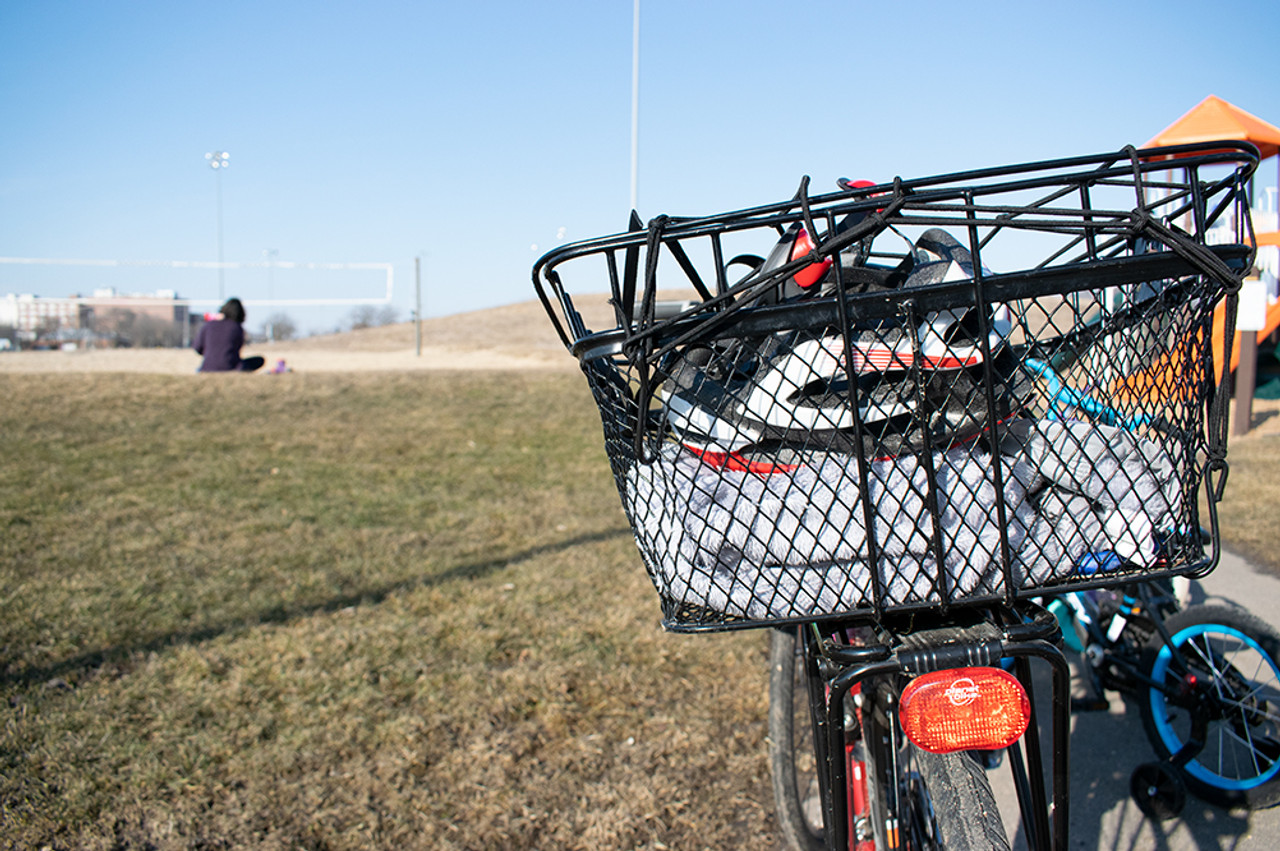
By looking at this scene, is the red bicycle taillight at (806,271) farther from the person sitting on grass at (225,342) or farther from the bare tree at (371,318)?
the bare tree at (371,318)

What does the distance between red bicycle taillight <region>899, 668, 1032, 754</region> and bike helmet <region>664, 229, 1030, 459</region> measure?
355 millimetres

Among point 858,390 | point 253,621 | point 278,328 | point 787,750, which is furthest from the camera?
point 278,328

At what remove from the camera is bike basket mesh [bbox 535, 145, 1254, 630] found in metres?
1.24

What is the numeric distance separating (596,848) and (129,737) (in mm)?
1645

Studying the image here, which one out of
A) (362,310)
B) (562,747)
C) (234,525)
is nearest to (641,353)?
(562,747)

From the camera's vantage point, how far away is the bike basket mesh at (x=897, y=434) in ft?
4.07

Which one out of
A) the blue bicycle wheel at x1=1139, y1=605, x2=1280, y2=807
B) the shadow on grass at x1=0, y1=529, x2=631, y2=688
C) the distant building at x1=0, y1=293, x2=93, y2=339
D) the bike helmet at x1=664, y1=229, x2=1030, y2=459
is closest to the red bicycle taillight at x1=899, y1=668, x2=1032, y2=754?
the bike helmet at x1=664, y1=229, x2=1030, y2=459

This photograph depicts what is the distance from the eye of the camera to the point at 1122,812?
2574 millimetres

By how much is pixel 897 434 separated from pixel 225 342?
12085 mm

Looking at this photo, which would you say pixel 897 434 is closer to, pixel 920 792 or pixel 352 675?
pixel 920 792

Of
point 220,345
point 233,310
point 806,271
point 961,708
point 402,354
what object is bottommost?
point 961,708

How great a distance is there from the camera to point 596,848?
96.1 inches

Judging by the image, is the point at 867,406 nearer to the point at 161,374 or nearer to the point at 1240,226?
the point at 1240,226

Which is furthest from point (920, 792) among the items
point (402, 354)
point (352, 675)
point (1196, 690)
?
point (402, 354)
